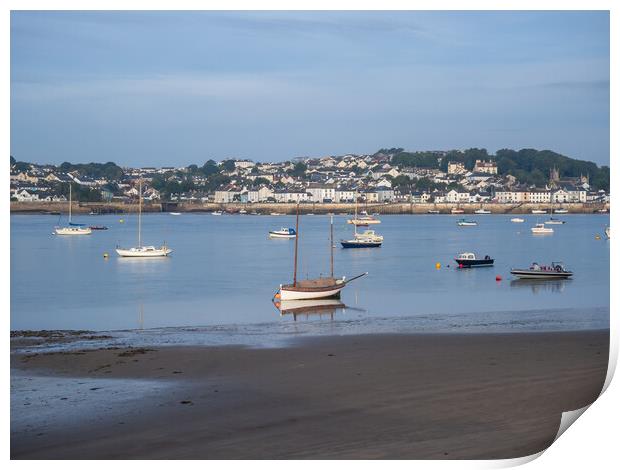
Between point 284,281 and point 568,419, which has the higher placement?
point 568,419

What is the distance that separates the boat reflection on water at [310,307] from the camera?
10672 mm

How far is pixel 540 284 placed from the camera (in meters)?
14.9

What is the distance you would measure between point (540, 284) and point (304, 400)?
→ 1052 cm

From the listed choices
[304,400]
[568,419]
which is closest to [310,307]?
[304,400]

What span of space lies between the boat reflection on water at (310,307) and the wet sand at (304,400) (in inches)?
133

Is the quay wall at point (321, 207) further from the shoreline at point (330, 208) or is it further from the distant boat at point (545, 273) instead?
the distant boat at point (545, 273)

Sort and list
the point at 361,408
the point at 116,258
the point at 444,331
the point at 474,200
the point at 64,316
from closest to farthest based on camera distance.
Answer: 1. the point at 361,408
2. the point at 444,331
3. the point at 64,316
4. the point at 116,258
5. the point at 474,200

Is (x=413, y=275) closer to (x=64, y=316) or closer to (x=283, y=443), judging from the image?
(x=64, y=316)

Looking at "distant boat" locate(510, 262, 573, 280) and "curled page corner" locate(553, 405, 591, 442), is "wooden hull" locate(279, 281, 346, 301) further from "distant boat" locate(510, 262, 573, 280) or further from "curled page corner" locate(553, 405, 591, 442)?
"curled page corner" locate(553, 405, 591, 442)

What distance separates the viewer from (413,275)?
57.6 ft

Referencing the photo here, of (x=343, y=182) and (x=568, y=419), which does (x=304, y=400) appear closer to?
(x=568, y=419)

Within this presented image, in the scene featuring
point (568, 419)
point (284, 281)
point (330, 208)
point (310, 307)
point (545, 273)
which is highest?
point (330, 208)

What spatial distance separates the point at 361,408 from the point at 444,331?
3.78 meters

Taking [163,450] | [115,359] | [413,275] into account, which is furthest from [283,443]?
[413,275]
